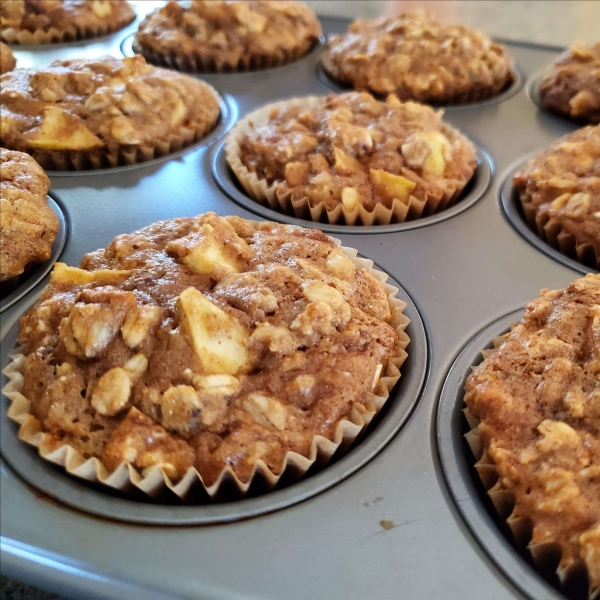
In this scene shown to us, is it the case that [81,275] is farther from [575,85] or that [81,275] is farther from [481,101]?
[575,85]

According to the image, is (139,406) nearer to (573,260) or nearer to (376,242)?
(376,242)

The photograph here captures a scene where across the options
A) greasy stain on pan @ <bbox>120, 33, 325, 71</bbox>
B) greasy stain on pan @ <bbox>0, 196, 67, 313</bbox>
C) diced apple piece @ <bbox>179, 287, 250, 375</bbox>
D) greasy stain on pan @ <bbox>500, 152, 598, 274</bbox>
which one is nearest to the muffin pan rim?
greasy stain on pan @ <bbox>500, 152, 598, 274</bbox>

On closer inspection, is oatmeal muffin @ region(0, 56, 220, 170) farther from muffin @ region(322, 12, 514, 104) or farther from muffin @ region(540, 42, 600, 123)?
muffin @ region(540, 42, 600, 123)

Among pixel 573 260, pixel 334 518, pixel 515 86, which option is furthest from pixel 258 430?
pixel 515 86

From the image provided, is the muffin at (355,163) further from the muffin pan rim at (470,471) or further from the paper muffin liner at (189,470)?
the paper muffin liner at (189,470)

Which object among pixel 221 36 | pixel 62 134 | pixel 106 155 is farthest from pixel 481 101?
pixel 62 134

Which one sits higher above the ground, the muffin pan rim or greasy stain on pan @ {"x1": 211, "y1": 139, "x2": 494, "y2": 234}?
greasy stain on pan @ {"x1": 211, "y1": 139, "x2": 494, "y2": 234}
